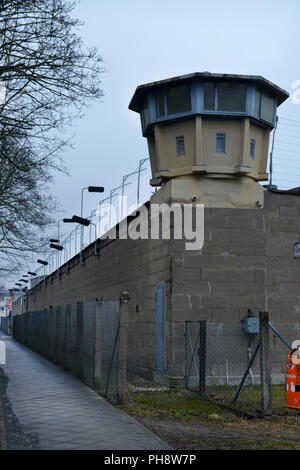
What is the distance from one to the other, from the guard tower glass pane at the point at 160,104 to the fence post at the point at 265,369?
23.5ft

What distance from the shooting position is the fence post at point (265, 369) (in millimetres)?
10469

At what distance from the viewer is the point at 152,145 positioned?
56.6ft

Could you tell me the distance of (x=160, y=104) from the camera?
1612cm

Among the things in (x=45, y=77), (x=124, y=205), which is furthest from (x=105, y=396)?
(x=124, y=205)

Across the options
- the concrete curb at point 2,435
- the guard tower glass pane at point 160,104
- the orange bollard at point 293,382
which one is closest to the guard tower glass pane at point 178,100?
the guard tower glass pane at point 160,104

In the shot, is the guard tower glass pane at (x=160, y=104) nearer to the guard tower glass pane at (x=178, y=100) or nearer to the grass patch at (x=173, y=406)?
the guard tower glass pane at (x=178, y=100)

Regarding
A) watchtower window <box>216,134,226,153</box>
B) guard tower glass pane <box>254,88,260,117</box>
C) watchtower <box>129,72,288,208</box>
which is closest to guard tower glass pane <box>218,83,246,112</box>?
watchtower <box>129,72,288,208</box>

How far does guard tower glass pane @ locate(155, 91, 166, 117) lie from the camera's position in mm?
16031

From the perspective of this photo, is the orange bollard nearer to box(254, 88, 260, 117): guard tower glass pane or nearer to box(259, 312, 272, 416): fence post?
box(259, 312, 272, 416): fence post

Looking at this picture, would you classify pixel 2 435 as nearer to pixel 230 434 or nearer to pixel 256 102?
pixel 230 434

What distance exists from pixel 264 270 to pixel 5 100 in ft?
24.3

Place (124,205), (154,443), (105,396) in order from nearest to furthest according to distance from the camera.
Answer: (154,443)
(105,396)
(124,205)

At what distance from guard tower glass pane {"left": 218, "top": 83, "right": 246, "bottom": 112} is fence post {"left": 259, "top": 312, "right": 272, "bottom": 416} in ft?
21.9

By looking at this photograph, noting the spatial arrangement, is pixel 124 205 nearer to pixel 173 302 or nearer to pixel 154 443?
pixel 173 302
